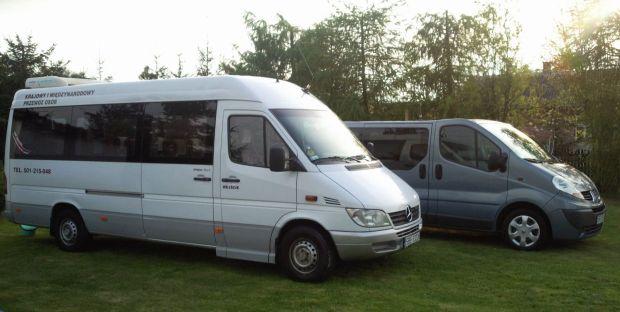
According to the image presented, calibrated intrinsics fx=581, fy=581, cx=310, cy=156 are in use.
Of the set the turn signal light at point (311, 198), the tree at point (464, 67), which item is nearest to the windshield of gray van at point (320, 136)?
the turn signal light at point (311, 198)

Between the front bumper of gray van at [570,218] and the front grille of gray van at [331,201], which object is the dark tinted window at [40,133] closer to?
the front grille of gray van at [331,201]

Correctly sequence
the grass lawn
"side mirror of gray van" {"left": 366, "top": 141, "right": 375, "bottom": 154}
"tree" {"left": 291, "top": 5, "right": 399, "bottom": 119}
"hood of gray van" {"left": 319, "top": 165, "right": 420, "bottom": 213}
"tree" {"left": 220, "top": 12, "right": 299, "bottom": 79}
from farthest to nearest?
"tree" {"left": 220, "top": 12, "right": 299, "bottom": 79}
"tree" {"left": 291, "top": 5, "right": 399, "bottom": 119}
"side mirror of gray van" {"left": 366, "top": 141, "right": 375, "bottom": 154}
"hood of gray van" {"left": 319, "top": 165, "right": 420, "bottom": 213}
the grass lawn

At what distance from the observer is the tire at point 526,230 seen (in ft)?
28.5

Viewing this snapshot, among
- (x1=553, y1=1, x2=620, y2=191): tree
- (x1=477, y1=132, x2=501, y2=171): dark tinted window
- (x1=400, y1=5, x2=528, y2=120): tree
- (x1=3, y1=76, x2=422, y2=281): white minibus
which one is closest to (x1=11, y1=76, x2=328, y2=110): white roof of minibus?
(x1=3, y1=76, x2=422, y2=281): white minibus

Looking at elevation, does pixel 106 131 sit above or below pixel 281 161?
above

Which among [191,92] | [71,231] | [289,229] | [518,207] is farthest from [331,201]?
[71,231]

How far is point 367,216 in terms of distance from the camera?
6.68m

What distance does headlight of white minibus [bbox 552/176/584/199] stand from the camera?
28.0 ft

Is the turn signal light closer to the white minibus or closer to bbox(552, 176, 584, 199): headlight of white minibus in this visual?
the white minibus

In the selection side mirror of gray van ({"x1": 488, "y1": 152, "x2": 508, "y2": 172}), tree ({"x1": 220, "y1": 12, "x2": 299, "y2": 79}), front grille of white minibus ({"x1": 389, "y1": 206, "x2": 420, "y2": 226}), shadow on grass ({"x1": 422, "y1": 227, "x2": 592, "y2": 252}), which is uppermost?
tree ({"x1": 220, "y1": 12, "x2": 299, "y2": 79})

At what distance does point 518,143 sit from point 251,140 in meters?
4.56

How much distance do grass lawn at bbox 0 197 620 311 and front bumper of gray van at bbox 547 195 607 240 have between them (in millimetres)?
331

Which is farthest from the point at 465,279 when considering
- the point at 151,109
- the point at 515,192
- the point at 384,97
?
the point at 384,97

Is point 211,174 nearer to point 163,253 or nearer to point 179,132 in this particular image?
point 179,132
